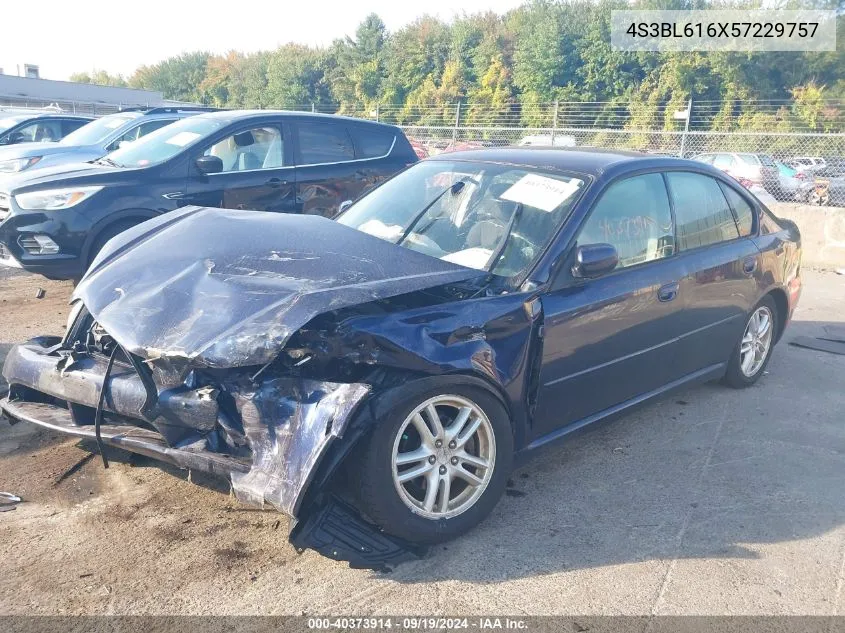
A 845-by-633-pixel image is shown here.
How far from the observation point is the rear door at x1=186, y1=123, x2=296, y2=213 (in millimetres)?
6746

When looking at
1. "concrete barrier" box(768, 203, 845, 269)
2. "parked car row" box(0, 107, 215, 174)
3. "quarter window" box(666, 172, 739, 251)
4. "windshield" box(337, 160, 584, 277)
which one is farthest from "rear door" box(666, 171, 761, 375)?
"parked car row" box(0, 107, 215, 174)

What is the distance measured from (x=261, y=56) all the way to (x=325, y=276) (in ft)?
189

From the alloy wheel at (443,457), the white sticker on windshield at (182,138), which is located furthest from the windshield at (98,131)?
the alloy wheel at (443,457)

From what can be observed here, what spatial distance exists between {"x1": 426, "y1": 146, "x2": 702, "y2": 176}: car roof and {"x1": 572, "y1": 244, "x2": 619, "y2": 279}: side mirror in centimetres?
55

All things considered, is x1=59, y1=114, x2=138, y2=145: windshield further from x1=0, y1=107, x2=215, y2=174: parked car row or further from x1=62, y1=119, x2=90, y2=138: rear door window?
x1=62, y1=119, x2=90, y2=138: rear door window

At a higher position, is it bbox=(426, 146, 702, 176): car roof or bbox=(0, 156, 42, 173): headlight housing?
bbox=(426, 146, 702, 176): car roof

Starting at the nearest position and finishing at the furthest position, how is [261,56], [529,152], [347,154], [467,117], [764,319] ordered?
1. [529,152]
2. [764,319]
3. [347,154]
4. [467,117]
5. [261,56]

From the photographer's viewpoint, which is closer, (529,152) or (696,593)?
(696,593)

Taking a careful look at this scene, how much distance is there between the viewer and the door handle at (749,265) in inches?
188

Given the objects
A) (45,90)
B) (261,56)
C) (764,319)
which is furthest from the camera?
(261,56)

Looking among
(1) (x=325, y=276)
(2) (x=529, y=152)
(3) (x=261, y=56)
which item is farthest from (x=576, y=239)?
(3) (x=261, y=56)

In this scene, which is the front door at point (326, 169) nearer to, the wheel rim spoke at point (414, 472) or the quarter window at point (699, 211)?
the quarter window at point (699, 211)

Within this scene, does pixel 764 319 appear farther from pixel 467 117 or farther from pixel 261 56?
pixel 261 56

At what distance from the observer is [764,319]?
17.4 feet
